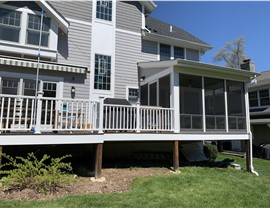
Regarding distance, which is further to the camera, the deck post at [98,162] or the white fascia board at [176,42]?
the white fascia board at [176,42]

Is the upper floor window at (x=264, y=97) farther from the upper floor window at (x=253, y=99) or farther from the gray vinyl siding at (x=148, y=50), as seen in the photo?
the gray vinyl siding at (x=148, y=50)

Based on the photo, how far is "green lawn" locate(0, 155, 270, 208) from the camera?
5277mm

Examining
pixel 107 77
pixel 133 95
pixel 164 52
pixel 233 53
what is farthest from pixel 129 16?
pixel 233 53

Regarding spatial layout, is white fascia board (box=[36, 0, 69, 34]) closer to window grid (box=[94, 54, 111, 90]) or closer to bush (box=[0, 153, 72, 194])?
window grid (box=[94, 54, 111, 90])

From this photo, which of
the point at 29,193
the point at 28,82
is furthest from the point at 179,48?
the point at 29,193

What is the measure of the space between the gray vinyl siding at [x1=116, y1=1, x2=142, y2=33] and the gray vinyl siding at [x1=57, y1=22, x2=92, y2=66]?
193 centimetres

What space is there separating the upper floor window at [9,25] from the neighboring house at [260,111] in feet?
58.5

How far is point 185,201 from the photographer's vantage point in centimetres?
577

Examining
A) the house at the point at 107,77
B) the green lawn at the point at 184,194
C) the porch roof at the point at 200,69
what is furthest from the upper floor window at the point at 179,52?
the green lawn at the point at 184,194

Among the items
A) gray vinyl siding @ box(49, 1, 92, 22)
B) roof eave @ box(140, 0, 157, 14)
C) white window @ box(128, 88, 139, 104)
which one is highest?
roof eave @ box(140, 0, 157, 14)

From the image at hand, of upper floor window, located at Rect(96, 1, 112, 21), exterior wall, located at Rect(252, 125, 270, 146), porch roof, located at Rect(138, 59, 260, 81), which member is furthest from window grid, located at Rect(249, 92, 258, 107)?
upper floor window, located at Rect(96, 1, 112, 21)

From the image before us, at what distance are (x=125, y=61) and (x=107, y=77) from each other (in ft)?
4.68

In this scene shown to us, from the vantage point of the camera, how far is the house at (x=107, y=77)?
7953 mm

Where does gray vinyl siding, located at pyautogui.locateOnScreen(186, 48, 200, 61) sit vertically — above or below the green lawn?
above
